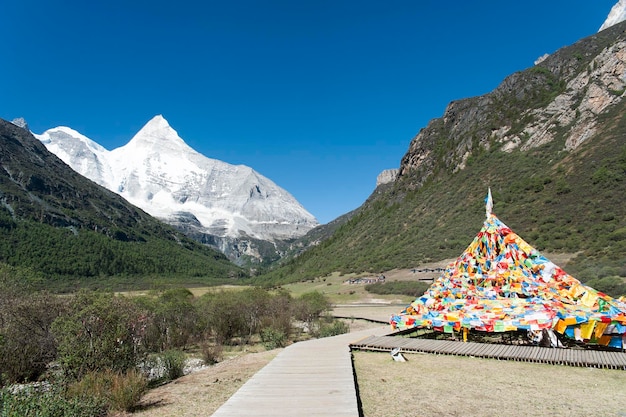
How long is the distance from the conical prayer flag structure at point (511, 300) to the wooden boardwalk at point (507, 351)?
795 millimetres

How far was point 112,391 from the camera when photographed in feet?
34.4

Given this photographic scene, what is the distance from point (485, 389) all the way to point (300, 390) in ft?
17.7

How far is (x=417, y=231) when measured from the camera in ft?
282

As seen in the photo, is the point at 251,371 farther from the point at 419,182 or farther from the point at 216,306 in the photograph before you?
the point at 419,182

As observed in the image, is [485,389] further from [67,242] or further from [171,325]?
[67,242]

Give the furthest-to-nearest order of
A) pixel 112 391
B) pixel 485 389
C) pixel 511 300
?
pixel 511 300 < pixel 485 389 < pixel 112 391

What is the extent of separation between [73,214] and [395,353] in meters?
190

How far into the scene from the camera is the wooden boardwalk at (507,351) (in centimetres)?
1264

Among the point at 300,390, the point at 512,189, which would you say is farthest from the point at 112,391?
the point at 512,189

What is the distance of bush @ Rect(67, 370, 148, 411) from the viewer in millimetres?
10180

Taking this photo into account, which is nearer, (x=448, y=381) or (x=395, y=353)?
(x=448, y=381)

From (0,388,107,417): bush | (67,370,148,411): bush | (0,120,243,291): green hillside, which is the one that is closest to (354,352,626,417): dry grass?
(67,370,148,411): bush

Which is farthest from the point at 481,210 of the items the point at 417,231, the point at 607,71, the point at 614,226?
the point at 607,71

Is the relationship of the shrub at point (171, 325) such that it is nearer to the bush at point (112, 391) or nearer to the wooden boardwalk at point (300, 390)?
the bush at point (112, 391)
